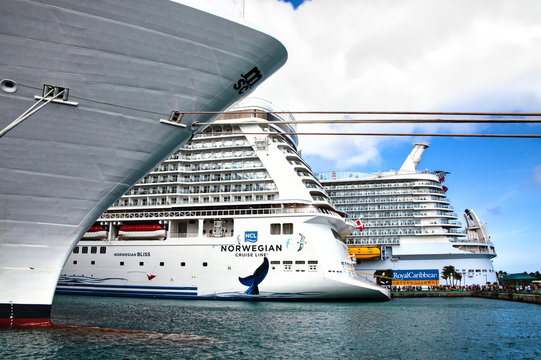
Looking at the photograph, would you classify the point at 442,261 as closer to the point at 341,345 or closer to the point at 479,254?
the point at 479,254

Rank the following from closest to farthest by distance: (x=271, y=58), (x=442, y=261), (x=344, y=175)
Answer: (x=271, y=58), (x=442, y=261), (x=344, y=175)

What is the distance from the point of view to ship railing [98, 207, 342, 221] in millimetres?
26672

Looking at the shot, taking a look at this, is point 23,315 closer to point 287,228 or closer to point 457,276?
point 287,228

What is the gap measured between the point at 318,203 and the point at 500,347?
51.9ft

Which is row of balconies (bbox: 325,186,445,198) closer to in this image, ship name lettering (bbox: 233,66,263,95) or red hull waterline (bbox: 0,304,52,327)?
ship name lettering (bbox: 233,66,263,95)

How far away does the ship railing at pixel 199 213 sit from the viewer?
87.5ft

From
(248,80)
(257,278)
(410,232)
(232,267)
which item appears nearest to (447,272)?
(410,232)

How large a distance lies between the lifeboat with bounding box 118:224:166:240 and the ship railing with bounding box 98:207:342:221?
0.90 metres

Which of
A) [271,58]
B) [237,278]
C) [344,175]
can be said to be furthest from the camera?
[344,175]

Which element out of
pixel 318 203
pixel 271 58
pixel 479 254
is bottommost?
pixel 479 254

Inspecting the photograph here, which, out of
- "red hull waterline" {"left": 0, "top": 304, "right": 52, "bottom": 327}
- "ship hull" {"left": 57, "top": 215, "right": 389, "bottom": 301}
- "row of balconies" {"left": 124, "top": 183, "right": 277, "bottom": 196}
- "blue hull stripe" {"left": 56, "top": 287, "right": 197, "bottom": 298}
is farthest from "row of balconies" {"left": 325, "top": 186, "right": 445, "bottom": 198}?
"red hull waterline" {"left": 0, "top": 304, "right": 52, "bottom": 327}

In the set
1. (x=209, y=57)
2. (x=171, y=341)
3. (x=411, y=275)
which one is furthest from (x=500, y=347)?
(x=411, y=275)

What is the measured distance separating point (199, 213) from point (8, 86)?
1978cm

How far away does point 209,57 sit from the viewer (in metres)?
10.7
